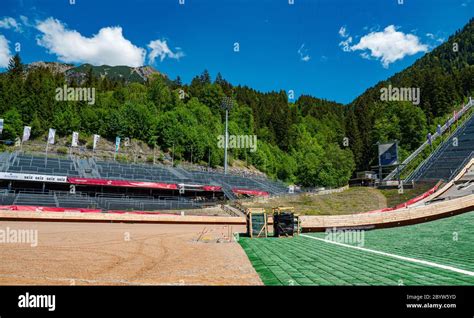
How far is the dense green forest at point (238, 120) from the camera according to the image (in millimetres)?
91938

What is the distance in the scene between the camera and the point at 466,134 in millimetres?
78875

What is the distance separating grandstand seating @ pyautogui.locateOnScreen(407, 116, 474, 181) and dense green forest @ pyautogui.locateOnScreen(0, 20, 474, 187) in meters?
16.3

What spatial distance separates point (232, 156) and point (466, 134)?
213 feet

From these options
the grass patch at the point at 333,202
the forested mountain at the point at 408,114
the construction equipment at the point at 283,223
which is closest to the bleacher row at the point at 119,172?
the grass patch at the point at 333,202

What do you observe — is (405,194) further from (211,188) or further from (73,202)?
(73,202)

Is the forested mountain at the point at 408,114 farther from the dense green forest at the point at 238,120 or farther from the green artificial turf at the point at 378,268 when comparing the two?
the green artificial turf at the point at 378,268

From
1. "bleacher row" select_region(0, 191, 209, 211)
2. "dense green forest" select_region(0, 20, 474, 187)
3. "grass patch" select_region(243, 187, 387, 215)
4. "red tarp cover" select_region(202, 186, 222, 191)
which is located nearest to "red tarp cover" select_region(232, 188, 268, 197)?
"red tarp cover" select_region(202, 186, 222, 191)

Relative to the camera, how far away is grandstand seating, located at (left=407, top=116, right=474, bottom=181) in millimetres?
59781

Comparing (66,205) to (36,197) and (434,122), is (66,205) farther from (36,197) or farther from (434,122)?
(434,122)

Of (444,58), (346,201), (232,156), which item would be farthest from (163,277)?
(444,58)

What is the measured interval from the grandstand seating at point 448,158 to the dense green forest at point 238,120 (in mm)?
16251

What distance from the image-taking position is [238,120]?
125m

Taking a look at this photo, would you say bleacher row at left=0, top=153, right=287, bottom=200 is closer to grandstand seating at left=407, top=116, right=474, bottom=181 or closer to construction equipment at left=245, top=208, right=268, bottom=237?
grandstand seating at left=407, top=116, right=474, bottom=181

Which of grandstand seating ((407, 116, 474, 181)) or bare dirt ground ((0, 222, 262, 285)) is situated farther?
grandstand seating ((407, 116, 474, 181))
